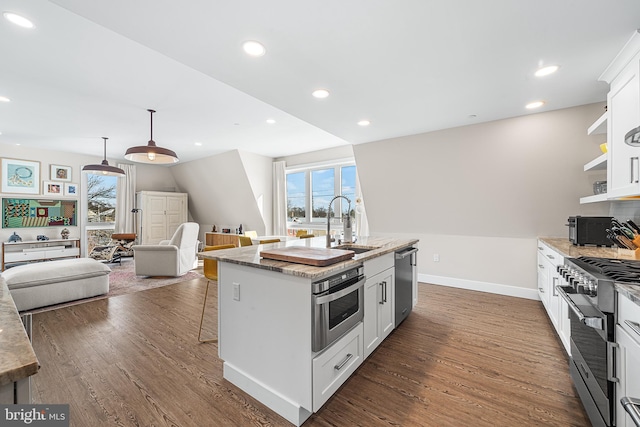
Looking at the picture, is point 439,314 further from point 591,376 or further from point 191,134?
point 191,134

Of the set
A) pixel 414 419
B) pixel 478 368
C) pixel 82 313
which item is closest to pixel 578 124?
pixel 478 368

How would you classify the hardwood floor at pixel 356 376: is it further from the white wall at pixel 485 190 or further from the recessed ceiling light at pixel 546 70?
the recessed ceiling light at pixel 546 70

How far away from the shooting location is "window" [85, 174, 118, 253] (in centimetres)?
685

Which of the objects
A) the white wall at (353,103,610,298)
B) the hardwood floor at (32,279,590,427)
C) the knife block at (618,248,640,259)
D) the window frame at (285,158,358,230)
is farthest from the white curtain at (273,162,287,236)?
the knife block at (618,248,640,259)

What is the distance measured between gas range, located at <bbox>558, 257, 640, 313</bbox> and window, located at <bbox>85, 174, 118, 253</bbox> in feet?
28.8

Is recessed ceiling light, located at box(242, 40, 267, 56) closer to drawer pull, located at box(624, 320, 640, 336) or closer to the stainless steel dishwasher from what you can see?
the stainless steel dishwasher

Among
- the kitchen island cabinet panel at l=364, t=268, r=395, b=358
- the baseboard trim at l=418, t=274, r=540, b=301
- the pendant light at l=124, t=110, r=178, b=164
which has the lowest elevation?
the baseboard trim at l=418, t=274, r=540, b=301

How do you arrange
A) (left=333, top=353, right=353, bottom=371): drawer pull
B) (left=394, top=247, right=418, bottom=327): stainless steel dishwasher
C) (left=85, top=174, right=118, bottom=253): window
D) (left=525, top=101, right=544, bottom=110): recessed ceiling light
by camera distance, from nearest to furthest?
(left=333, top=353, right=353, bottom=371): drawer pull → (left=394, top=247, right=418, bottom=327): stainless steel dishwasher → (left=525, top=101, right=544, bottom=110): recessed ceiling light → (left=85, top=174, right=118, bottom=253): window

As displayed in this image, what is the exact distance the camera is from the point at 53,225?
622 centimetres

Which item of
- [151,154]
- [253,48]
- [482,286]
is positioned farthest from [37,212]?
[482,286]

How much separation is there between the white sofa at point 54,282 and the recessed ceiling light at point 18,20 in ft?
9.54

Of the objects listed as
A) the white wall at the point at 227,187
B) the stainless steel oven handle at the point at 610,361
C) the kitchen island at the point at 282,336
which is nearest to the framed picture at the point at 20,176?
the white wall at the point at 227,187

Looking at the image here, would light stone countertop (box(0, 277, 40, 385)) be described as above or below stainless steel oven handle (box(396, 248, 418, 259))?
above

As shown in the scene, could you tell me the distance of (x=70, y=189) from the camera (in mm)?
6461
